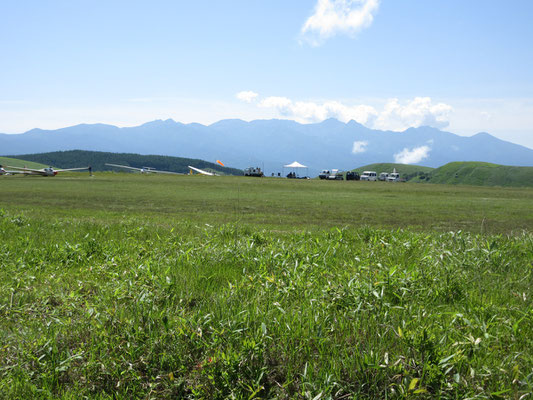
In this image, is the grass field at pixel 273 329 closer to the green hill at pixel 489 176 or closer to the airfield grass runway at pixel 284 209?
the airfield grass runway at pixel 284 209

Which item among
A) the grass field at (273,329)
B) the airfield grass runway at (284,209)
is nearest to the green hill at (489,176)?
the airfield grass runway at (284,209)

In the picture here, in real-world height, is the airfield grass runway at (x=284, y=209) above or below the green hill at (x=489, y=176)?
below

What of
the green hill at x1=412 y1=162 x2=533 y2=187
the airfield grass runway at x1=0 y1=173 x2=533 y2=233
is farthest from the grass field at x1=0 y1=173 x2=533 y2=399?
the green hill at x1=412 y1=162 x2=533 y2=187

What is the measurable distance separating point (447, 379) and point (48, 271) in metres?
5.68

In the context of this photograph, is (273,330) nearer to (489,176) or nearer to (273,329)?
(273,329)

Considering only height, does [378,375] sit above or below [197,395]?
above

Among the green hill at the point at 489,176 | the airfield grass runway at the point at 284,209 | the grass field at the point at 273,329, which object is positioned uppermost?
the green hill at the point at 489,176

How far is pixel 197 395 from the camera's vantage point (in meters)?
2.85

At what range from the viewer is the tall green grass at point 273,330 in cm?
289

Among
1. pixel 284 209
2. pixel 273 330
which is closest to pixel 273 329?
pixel 273 330

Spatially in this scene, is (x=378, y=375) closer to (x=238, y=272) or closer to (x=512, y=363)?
(x=512, y=363)

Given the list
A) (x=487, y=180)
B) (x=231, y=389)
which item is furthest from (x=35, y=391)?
(x=487, y=180)

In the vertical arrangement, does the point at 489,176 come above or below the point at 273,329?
above

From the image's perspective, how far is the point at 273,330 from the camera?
132 inches
